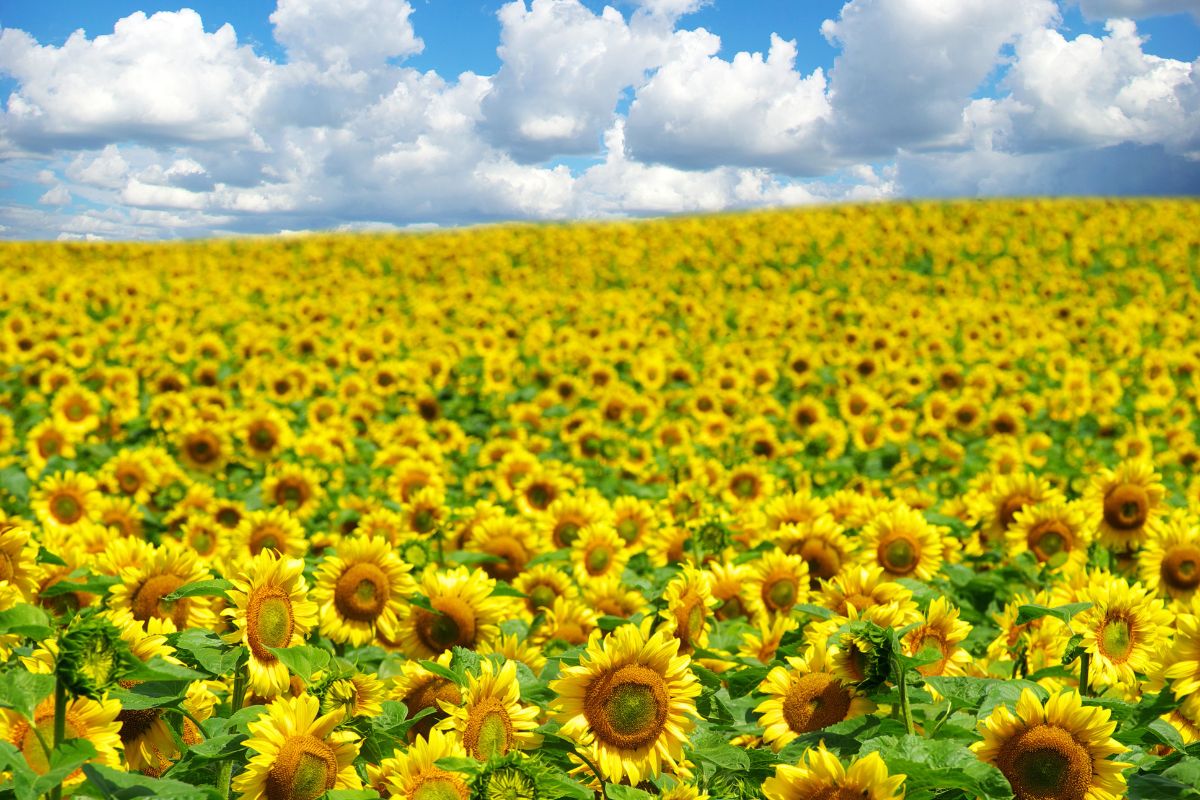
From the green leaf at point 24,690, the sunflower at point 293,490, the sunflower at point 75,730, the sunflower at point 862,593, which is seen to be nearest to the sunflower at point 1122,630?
the sunflower at point 862,593

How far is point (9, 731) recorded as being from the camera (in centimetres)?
224

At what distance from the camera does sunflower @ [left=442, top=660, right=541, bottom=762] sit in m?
2.27

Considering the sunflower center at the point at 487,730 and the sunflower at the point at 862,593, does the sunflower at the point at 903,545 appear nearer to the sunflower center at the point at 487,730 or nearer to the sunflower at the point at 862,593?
the sunflower at the point at 862,593

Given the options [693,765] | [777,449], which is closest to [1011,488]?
[693,765]

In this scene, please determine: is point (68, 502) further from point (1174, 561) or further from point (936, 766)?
point (1174, 561)

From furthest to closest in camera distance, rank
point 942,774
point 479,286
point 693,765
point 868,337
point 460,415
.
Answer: point 479,286 < point 868,337 < point 460,415 < point 693,765 < point 942,774

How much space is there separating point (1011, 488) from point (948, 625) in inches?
108

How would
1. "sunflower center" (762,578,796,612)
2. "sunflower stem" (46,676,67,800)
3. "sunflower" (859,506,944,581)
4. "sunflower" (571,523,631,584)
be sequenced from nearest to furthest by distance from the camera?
"sunflower stem" (46,676,67,800)
"sunflower center" (762,578,796,612)
"sunflower" (859,506,944,581)
"sunflower" (571,523,631,584)

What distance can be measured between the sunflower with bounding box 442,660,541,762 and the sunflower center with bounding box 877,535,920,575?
8.39ft

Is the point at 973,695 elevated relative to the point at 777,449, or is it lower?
elevated

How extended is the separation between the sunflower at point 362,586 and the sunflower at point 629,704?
1.20 meters

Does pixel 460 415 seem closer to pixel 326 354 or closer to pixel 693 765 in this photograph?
pixel 326 354

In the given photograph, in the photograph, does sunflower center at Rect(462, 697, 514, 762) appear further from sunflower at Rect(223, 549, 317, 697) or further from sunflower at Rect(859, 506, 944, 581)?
sunflower at Rect(859, 506, 944, 581)

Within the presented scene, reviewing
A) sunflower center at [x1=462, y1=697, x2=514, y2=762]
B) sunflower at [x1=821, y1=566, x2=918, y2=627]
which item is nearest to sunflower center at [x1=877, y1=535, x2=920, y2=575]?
sunflower at [x1=821, y1=566, x2=918, y2=627]
